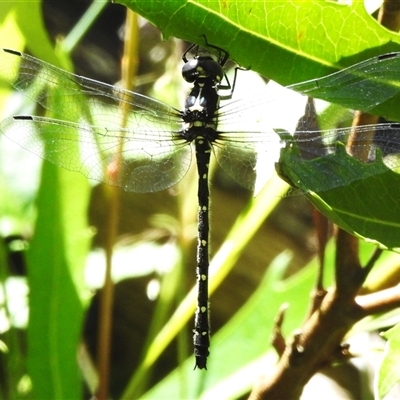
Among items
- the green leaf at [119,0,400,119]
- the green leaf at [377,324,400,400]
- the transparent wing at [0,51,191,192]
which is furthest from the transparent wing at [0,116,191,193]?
the green leaf at [377,324,400,400]

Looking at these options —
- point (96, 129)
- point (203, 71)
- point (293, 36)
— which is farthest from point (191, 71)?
point (293, 36)

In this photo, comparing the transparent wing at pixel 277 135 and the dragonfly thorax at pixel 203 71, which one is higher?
the dragonfly thorax at pixel 203 71

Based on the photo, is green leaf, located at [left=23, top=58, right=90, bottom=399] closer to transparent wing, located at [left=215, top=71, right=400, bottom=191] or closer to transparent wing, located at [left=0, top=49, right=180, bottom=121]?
transparent wing, located at [left=0, top=49, right=180, bottom=121]

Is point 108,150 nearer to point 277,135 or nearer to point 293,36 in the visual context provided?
point 277,135

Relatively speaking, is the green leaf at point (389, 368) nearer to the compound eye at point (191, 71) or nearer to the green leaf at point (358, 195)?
the green leaf at point (358, 195)

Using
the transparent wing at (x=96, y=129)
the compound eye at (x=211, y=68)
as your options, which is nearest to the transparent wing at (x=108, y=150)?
the transparent wing at (x=96, y=129)

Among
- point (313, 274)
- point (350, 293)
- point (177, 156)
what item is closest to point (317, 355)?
point (350, 293)

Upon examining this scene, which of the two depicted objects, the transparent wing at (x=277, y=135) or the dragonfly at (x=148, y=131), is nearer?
the transparent wing at (x=277, y=135)
